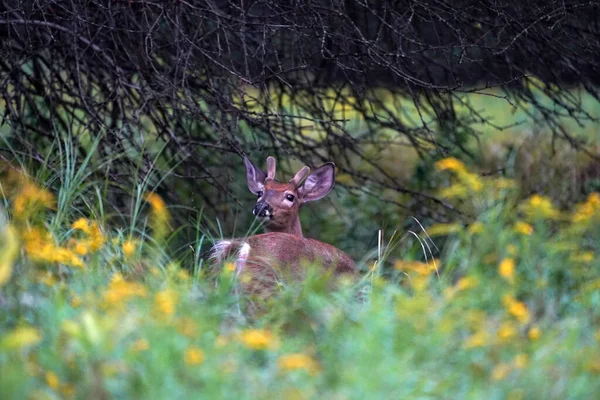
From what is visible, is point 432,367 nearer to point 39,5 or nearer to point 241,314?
point 241,314

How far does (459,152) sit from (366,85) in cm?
154

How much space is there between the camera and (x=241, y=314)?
3811 millimetres

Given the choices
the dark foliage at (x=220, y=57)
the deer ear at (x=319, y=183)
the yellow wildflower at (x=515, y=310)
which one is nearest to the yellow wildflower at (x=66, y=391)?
the yellow wildflower at (x=515, y=310)

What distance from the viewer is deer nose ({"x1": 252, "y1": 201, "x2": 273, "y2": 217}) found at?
6.37 metres

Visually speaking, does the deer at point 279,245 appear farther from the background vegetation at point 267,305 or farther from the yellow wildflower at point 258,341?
the yellow wildflower at point 258,341

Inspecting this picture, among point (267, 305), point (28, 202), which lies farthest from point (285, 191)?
point (28, 202)

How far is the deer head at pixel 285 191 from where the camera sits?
6.56 m

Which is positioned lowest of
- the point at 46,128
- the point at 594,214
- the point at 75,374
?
the point at 46,128

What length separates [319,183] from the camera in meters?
6.83

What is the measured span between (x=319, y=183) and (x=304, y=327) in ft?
10.8

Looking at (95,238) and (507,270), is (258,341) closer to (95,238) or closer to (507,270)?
(507,270)

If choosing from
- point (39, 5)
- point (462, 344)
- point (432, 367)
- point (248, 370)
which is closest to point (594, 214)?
point (462, 344)

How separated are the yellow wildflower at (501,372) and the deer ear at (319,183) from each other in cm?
369

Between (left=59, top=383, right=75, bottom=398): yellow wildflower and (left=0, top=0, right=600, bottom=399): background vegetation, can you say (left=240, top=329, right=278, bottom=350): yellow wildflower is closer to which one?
(left=0, top=0, right=600, bottom=399): background vegetation
